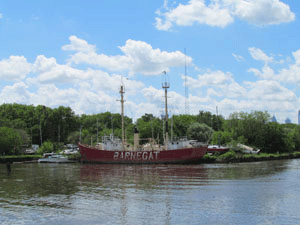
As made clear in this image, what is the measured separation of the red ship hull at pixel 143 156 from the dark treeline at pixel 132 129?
3.53 metres

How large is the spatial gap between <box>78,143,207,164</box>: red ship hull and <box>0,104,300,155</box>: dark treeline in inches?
139

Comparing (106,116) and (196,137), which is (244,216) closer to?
(196,137)

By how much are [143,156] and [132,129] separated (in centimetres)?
4838

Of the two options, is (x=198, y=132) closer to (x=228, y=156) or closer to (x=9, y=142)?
(x=228, y=156)

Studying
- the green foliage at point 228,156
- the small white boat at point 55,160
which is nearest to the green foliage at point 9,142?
the small white boat at point 55,160

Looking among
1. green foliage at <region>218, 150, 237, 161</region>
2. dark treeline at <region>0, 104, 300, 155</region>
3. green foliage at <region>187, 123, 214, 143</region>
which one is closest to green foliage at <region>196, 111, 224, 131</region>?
dark treeline at <region>0, 104, 300, 155</region>

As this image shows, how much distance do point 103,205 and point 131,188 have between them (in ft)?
→ 26.2

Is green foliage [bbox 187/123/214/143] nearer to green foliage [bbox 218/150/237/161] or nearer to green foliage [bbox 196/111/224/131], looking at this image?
green foliage [bbox 196/111/224/131]

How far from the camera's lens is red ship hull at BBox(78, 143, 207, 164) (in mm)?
60500

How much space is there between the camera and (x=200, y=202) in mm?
23016

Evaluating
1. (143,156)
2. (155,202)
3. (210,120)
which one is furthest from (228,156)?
(210,120)

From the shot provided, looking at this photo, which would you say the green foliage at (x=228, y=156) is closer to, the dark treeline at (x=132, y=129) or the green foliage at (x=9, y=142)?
the dark treeline at (x=132, y=129)

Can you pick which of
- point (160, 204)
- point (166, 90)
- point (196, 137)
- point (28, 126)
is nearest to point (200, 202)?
point (160, 204)

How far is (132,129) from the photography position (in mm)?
110750
